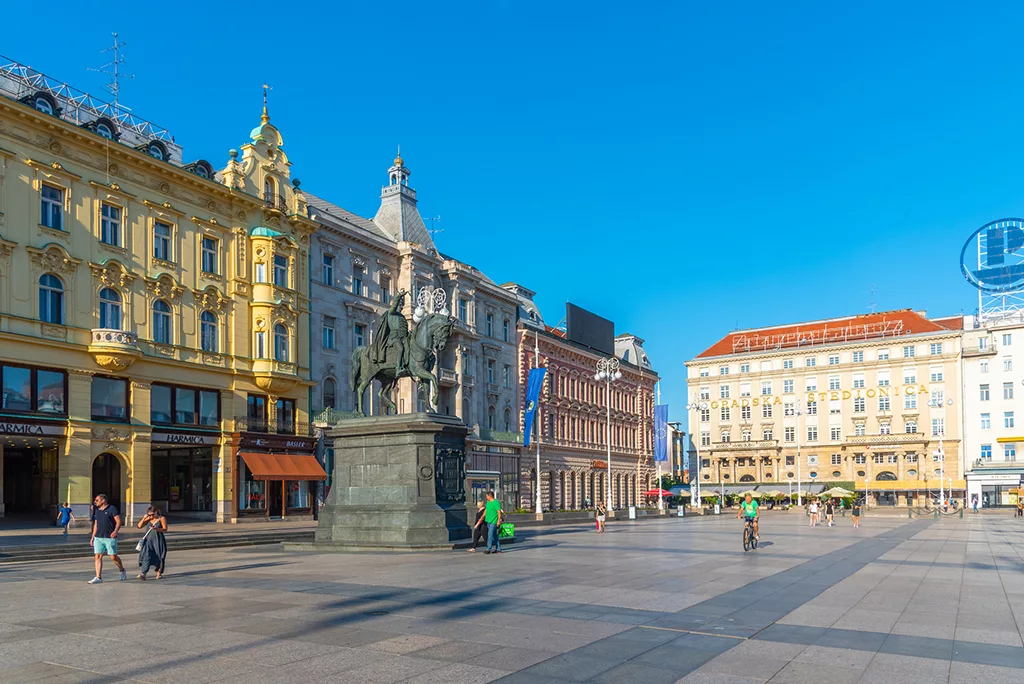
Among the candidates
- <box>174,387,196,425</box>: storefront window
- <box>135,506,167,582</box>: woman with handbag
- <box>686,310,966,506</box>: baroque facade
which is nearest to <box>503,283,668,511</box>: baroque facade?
<box>686,310,966,506</box>: baroque facade

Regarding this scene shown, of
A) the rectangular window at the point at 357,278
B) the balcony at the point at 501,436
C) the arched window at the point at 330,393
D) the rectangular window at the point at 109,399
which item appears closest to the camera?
the rectangular window at the point at 109,399

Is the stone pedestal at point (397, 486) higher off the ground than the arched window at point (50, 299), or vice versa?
the arched window at point (50, 299)

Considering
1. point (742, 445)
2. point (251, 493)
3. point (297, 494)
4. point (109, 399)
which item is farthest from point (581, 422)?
point (109, 399)

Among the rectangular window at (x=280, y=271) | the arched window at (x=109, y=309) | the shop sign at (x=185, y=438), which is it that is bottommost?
the shop sign at (x=185, y=438)

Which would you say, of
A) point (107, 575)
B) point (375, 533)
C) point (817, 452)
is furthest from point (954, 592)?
point (817, 452)

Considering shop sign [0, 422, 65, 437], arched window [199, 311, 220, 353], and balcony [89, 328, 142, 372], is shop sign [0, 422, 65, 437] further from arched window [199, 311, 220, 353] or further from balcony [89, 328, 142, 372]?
arched window [199, 311, 220, 353]

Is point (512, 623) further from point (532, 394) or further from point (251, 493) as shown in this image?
point (532, 394)

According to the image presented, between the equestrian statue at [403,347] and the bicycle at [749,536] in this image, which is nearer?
the bicycle at [749,536]

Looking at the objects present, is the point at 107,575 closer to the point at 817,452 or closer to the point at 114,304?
the point at 114,304

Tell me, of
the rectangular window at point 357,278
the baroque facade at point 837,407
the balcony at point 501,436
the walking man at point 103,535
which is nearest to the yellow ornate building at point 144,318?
the rectangular window at point 357,278

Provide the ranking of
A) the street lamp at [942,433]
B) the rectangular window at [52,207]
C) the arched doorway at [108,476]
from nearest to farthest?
the rectangular window at [52,207] < the arched doorway at [108,476] < the street lamp at [942,433]

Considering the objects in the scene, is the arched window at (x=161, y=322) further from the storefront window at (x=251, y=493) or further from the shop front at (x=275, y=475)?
the storefront window at (x=251, y=493)

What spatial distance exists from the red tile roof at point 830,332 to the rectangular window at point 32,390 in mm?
104983

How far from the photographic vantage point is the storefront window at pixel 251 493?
48562mm
